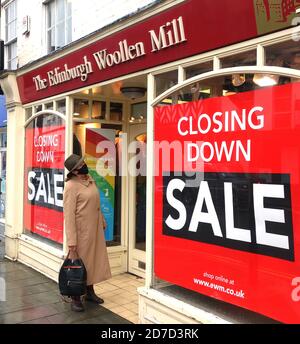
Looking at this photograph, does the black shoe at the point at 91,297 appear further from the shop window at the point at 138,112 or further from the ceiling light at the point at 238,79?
the ceiling light at the point at 238,79

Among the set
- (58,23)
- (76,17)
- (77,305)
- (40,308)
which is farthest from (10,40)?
(77,305)

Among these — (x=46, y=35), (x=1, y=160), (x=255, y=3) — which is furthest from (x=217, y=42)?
(x=1, y=160)

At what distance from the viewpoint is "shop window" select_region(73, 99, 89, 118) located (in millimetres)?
6289

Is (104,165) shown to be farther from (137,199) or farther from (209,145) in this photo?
(209,145)

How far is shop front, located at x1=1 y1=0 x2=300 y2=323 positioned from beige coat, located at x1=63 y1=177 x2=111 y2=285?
0.79m

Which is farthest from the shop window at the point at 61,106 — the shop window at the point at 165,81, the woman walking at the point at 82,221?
the shop window at the point at 165,81

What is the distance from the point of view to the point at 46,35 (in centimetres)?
749

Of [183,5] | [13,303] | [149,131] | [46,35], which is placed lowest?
[13,303]

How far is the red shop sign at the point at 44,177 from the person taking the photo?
643 centimetres

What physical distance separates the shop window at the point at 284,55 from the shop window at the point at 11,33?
7.23 metres

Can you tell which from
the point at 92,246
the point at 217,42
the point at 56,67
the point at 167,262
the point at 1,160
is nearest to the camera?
the point at 217,42

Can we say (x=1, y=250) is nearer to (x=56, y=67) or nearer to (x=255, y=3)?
(x=56, y=67)

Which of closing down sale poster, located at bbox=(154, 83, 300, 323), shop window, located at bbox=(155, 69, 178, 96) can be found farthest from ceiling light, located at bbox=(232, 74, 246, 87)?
shop window, located at bbox=(155, 69, 178, 96)

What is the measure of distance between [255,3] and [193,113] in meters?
1.11
